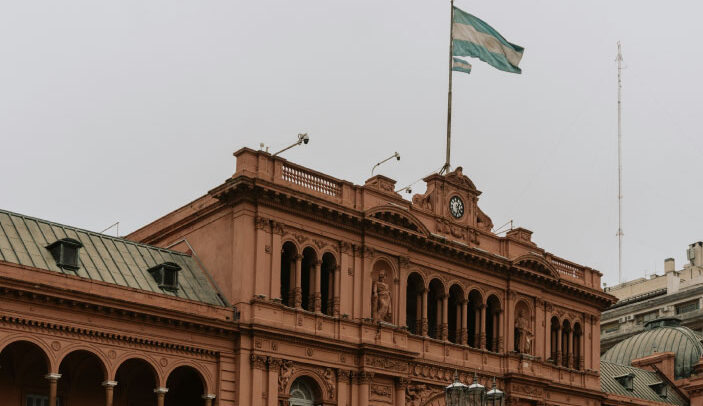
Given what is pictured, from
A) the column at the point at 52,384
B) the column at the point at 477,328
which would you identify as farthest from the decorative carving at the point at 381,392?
the column at the point at 52,384

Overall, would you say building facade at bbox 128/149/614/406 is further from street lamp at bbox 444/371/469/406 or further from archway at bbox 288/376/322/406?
street lamp at bbox 444/371/469/406

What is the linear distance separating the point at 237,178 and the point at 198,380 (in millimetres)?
9387

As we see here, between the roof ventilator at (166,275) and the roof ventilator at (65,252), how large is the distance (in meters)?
4.21

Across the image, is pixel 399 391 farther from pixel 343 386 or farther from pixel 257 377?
pixel 257 377

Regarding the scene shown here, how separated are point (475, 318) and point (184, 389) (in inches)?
690

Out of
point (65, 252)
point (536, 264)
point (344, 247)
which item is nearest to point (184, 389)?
point (65, 252)

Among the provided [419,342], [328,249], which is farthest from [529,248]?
[328,249]

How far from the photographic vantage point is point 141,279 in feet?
168

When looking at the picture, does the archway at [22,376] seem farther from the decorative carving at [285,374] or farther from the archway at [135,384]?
the decorative carving at [285,374]

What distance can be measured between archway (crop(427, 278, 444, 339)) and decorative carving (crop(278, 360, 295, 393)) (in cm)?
1070

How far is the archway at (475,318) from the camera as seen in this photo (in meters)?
62.5

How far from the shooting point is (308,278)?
183 ft

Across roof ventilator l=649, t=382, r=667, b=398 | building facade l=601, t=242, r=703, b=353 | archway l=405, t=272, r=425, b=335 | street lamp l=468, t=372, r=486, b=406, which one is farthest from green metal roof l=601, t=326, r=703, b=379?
street lamp l=468, t=372, r=486, b=406

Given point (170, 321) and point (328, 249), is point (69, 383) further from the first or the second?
point (328, 249)
